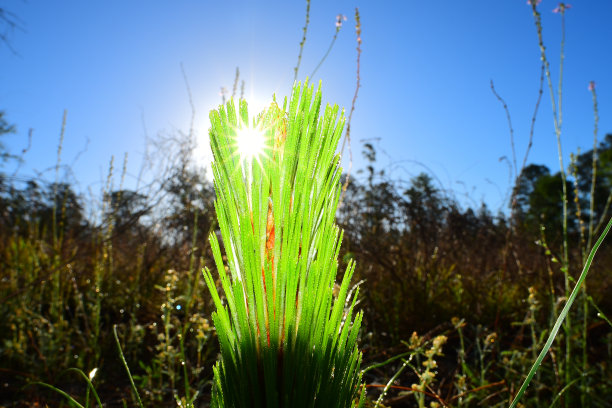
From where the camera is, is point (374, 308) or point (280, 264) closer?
point (280, 264)

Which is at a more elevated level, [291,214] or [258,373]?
[291,214]

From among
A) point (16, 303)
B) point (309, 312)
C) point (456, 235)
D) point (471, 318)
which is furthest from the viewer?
point (456, 235)

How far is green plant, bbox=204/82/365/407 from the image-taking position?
541 millimetres

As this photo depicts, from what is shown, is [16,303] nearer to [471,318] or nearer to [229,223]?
[229,223]

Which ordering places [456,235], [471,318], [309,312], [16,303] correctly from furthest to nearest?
1. [456,235]
2. [471,318]
3. [16,303]
4. [309,312]

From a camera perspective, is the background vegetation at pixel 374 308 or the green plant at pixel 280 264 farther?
the background vegetation at pixel 374 308

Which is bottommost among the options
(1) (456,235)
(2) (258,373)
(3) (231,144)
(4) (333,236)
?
(2) (258,373)

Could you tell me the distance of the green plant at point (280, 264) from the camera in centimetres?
54

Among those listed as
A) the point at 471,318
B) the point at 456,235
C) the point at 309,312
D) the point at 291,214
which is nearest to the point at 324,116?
the point at 291,214

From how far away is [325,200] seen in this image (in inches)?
23.3

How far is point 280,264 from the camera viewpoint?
1.76 ft

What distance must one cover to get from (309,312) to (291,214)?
0.45ft

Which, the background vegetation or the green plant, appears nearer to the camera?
the green plant

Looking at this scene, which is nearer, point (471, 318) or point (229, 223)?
point (229, 223)
